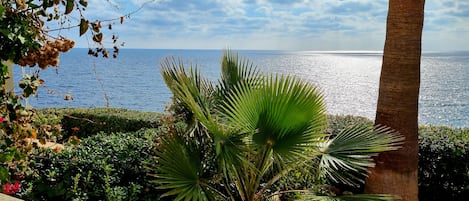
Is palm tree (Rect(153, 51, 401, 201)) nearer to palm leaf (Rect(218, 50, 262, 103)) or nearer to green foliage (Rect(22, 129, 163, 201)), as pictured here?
palm leaf (Rect(218, 50, 262, 103))

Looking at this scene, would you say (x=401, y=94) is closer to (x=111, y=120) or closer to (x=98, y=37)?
(x=98, y=37)

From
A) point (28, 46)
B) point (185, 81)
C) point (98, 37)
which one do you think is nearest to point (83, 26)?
point (98, 37)

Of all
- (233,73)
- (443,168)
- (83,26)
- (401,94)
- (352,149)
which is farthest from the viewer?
(443,168)

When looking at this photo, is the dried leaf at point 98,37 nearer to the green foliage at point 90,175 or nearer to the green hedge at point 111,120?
the green foliage at point 90,175

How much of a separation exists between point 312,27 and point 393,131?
9940mm

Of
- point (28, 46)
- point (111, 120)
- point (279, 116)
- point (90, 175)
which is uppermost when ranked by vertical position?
point (28, 46)

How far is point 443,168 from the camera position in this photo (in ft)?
15.5

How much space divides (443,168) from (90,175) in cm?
346

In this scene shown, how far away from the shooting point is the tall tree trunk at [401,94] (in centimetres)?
386

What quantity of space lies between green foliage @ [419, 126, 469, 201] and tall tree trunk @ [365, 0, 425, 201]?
76cm

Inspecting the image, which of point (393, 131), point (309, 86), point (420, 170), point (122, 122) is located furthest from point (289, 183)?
point (122, 122)

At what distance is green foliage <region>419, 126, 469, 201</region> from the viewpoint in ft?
15.3

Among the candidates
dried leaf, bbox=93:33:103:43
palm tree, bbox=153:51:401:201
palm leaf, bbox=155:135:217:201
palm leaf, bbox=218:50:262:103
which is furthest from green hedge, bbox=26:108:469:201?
dried leaf, bbox=93:33:103:43

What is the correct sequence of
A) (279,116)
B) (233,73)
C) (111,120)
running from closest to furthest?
(279,116)
(233,73)
(111,120)
